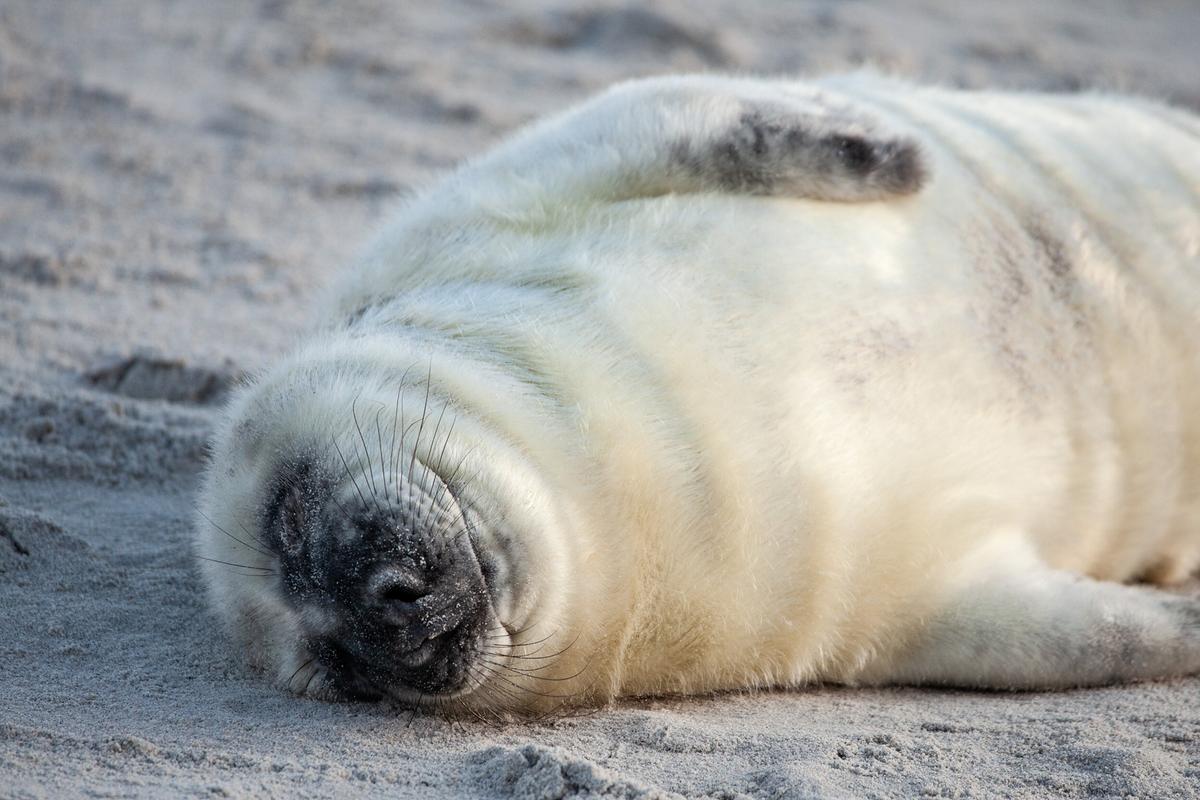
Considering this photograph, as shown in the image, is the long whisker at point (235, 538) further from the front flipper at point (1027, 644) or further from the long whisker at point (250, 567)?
the front flipper at point (1027, 644)

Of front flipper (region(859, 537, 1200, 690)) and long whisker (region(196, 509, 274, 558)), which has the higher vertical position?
front flipper (region(859, 537, 1200, 690))

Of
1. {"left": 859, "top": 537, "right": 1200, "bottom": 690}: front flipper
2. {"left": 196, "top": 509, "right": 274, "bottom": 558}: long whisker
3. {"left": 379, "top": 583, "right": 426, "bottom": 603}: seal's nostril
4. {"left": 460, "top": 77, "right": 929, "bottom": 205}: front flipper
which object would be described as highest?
{"left": 460, "top": 77, "right": 929, "bottom": 205}: front flipper

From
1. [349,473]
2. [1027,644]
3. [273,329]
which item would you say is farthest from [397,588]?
[273,329]

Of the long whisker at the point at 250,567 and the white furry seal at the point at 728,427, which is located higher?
the white furry seal at the point at 728,427

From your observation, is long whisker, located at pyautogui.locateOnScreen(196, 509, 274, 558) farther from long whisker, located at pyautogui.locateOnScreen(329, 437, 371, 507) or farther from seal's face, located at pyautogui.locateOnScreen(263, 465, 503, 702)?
long whisker, located at pyautogui.locateOnScreen(329, 437, 371, 507)

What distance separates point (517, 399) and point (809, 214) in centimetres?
86

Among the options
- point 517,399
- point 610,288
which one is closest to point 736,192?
point 610,288

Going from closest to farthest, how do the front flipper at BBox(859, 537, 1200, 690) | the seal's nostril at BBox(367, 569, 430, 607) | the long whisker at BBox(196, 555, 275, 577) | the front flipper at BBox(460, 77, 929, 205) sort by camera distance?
1. the seal's nostril at BBox(367, 569, 430, 607)
2. the long whisker at BBox(196, 555, 275, 577)
3. the front flipper at BBox(859, 537, 1200, 690)
4. the front flipper at BBox(460, 77, 929, 205)

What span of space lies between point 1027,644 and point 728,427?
0.77 m

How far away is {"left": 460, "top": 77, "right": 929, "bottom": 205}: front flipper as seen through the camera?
3143mm

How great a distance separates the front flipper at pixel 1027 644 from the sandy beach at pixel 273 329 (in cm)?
5

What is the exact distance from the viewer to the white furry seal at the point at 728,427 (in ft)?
8.09

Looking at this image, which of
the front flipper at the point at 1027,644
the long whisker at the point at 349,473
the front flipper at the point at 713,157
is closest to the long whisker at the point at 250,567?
the long whisker at the point at 349,473

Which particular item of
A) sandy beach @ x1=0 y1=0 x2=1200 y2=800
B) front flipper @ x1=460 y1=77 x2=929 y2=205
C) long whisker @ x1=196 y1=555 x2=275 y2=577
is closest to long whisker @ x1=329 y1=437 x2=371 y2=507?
long whisker @ x1=196 y1=555 x2=275 y2=577
